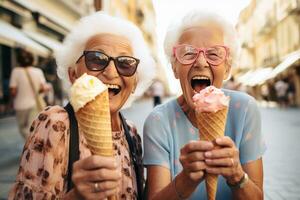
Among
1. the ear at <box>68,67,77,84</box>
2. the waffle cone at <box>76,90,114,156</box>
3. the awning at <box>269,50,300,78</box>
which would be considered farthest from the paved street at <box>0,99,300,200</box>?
the awning at <box>269,50,300,78</box>

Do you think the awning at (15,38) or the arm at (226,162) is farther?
the awning at (15,38)

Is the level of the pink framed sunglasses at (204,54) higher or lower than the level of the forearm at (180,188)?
higher

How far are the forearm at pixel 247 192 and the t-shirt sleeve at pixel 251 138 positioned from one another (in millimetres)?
195

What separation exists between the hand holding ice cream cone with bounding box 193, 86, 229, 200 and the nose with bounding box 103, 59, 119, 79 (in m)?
0.51

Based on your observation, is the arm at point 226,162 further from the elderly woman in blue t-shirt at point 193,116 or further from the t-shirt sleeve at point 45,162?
the t-shirt sleeve at point 45,162

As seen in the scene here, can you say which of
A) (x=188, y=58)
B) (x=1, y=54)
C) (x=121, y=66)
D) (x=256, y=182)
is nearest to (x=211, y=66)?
(x=188, y=58)

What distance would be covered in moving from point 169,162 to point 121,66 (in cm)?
46

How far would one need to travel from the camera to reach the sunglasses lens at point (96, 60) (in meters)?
1.90

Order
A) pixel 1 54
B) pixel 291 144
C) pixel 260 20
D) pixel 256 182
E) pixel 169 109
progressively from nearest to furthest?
pixel 256 182
pixel 169 109
pixel 291 144
pixel 1 54
pixel 260 20

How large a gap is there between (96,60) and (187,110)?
0.46m

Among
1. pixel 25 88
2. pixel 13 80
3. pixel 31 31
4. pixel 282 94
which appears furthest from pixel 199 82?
pixel 282 94

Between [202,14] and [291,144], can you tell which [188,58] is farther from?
[291,144]

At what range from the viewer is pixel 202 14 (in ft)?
6.59

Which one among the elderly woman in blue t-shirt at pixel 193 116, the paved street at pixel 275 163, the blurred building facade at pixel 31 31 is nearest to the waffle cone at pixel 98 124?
the elderly woman in blue t-shirt at pixel 193 116
